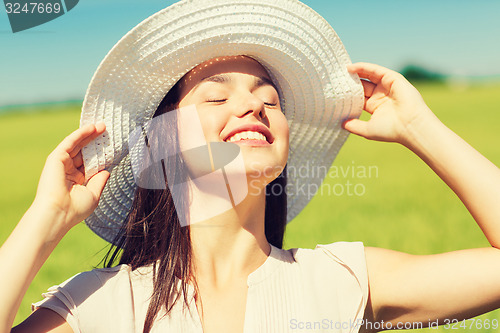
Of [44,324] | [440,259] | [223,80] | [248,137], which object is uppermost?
[223,80]

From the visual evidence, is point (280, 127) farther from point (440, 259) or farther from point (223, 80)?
point (440, 259)

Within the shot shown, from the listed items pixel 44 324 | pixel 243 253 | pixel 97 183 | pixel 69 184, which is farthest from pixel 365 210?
pixel 44 324

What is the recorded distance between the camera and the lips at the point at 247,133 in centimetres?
229

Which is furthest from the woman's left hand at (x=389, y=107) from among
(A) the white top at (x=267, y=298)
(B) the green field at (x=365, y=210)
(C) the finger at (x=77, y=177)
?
(B) the green field at (x=365, y=210)

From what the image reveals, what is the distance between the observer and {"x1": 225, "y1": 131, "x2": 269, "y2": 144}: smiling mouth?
2295 mm

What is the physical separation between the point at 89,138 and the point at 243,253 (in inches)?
33.3

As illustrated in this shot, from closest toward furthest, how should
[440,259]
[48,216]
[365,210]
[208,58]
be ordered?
[48,216]
[440,259]
[208,58]
[365,210]

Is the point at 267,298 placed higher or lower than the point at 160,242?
lower

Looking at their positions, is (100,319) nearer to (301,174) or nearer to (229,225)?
(229,225)

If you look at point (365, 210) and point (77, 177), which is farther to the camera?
point (365, 210)

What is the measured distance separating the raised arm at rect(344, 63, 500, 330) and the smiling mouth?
639 mm

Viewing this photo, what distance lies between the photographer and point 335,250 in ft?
8.18

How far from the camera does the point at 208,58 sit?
2.46 meters

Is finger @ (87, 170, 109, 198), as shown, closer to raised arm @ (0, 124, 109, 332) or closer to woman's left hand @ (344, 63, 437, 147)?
raised arm @ (0, 124, 109, 332)
